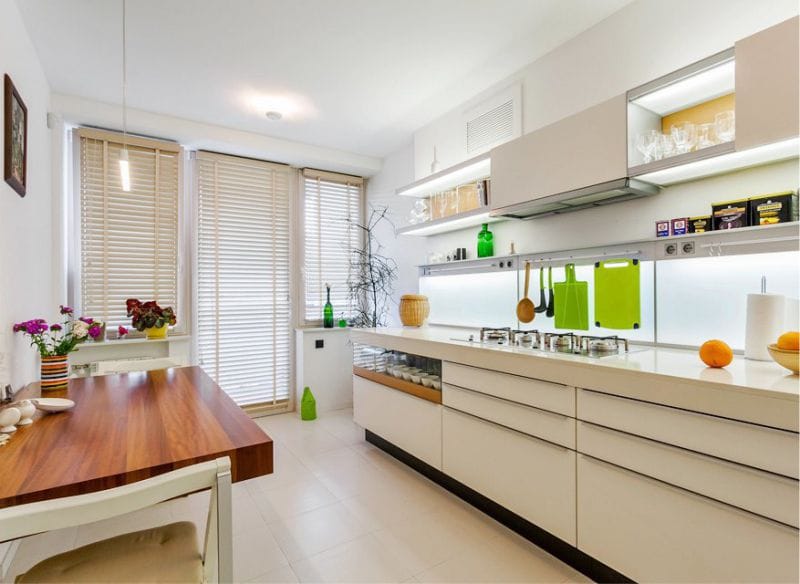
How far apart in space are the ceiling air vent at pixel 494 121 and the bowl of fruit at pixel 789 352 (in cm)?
197

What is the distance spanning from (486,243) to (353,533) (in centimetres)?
220

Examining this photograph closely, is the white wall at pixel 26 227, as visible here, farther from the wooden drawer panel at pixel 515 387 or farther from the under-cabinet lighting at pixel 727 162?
the under-cabinet lighting at pixel 727 162

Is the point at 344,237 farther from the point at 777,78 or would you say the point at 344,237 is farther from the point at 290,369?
the point at 777,78

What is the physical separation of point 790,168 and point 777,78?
0.44 metres

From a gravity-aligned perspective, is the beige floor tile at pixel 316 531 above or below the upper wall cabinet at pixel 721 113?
below

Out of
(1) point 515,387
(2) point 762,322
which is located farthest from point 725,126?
(1) point 515,387

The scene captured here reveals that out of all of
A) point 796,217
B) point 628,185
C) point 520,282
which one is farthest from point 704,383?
point 520,282

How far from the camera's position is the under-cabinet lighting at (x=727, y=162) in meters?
1.60

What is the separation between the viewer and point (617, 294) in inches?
88.0

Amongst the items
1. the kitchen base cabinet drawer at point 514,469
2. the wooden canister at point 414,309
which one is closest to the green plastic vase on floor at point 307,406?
the wooden canister at point 414,309

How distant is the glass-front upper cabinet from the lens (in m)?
1.72

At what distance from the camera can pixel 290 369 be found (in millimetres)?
4426

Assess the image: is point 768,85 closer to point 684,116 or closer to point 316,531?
point 684,116

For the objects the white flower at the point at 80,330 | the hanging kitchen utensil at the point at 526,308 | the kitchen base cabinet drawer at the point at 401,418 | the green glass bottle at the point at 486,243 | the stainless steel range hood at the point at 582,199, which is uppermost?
the stainless steel range hood at the point at 582,199
